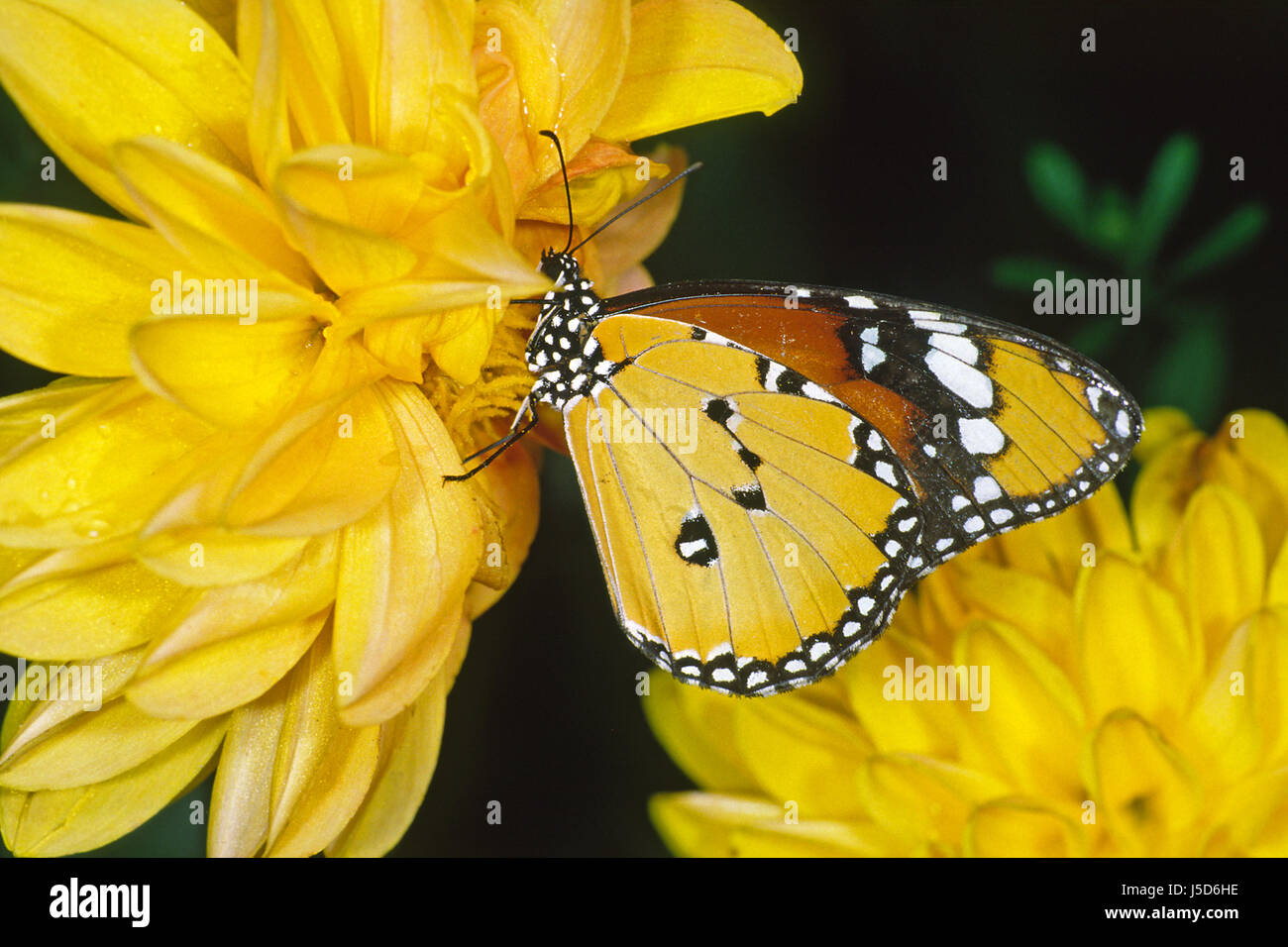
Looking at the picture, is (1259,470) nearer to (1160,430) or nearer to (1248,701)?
(1160,430)

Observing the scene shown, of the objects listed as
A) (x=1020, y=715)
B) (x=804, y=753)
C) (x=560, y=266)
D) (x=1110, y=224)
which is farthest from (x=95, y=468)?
(x=1110, y=224)

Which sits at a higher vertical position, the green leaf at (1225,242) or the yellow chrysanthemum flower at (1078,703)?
the green leaf at (1225,242)

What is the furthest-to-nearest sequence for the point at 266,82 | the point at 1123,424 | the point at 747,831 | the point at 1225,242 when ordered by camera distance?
the point at 1225,242, the point at 747,831, the point at 1123,424, the point at 266,82

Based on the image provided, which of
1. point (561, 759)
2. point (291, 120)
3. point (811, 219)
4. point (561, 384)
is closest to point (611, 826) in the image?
point (561, 759)

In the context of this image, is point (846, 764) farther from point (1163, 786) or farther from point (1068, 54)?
point (1068, 54)

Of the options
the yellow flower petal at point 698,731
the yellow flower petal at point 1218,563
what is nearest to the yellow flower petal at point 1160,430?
the yellow flower petal at point 1218,563

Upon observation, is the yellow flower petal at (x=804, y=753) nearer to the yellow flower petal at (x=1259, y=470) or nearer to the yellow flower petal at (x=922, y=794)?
the yellow flower petal at (x=922, y=794)
